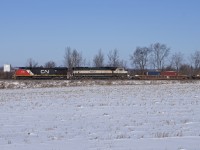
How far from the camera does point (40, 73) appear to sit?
260ft

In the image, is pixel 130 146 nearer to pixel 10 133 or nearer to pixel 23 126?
pixel 10 133

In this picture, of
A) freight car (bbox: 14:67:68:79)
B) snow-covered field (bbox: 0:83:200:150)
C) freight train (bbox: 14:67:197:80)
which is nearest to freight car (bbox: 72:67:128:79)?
freight train (bbox: 14:67:197:80)

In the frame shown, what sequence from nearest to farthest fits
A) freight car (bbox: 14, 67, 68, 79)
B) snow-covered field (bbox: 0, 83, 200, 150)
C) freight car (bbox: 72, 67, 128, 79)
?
snow-covered field (bbox: 0, 83, 200, 150)
freight car (bbox: 14, 67, 68, 79)
freight car (bbox: 72, 67, 128, 79)

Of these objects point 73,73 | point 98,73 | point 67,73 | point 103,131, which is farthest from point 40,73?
point 103,131

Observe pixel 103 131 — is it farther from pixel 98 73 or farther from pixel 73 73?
pixel 73 73

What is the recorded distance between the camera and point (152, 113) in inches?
591

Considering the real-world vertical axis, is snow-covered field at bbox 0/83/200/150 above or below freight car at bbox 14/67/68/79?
below

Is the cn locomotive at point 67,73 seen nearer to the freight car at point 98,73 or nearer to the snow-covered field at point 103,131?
the freight car at point 98,73

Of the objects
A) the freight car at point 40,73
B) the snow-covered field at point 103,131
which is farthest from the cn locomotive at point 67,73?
the snow-covered field at point 103,131

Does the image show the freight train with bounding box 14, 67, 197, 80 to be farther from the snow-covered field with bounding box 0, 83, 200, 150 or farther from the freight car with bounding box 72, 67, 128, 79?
the snow-covered field with bounding box 0, 83, 200, 150

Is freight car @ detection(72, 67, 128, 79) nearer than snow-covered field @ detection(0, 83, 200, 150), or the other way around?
snow-covered field @ detection(0, 83, 200, 150)

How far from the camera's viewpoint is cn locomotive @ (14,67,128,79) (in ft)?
258

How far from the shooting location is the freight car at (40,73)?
78375 mm

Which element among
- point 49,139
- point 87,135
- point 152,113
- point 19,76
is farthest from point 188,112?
point 19,76
